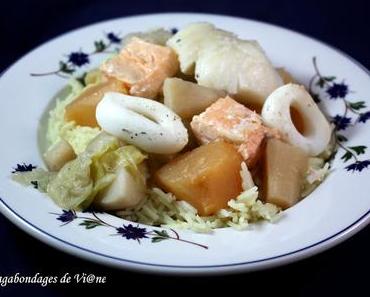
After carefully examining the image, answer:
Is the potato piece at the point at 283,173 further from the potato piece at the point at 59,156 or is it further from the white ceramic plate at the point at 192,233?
the potato piece at the point at 59,156

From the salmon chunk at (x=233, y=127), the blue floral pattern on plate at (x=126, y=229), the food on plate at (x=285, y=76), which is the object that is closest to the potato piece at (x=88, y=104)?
the salmon chunk at (x=233, y=127)

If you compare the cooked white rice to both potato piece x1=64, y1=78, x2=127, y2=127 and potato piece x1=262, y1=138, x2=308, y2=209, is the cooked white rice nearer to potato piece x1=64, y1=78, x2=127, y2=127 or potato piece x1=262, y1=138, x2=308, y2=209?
potato piece x1=262, y1=138, x2=308, y2=209

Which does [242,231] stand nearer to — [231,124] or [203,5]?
[231,124]

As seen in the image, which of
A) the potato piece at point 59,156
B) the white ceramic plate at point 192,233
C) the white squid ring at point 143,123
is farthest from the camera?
the potato piece at point 59,156

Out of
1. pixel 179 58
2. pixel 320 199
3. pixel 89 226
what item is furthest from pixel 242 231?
pixel 179 58

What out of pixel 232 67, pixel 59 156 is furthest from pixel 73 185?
pixel 232 67

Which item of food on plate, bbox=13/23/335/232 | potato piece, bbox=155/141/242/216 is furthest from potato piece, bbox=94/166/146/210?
potato piece, bbox=155/141/242/216
